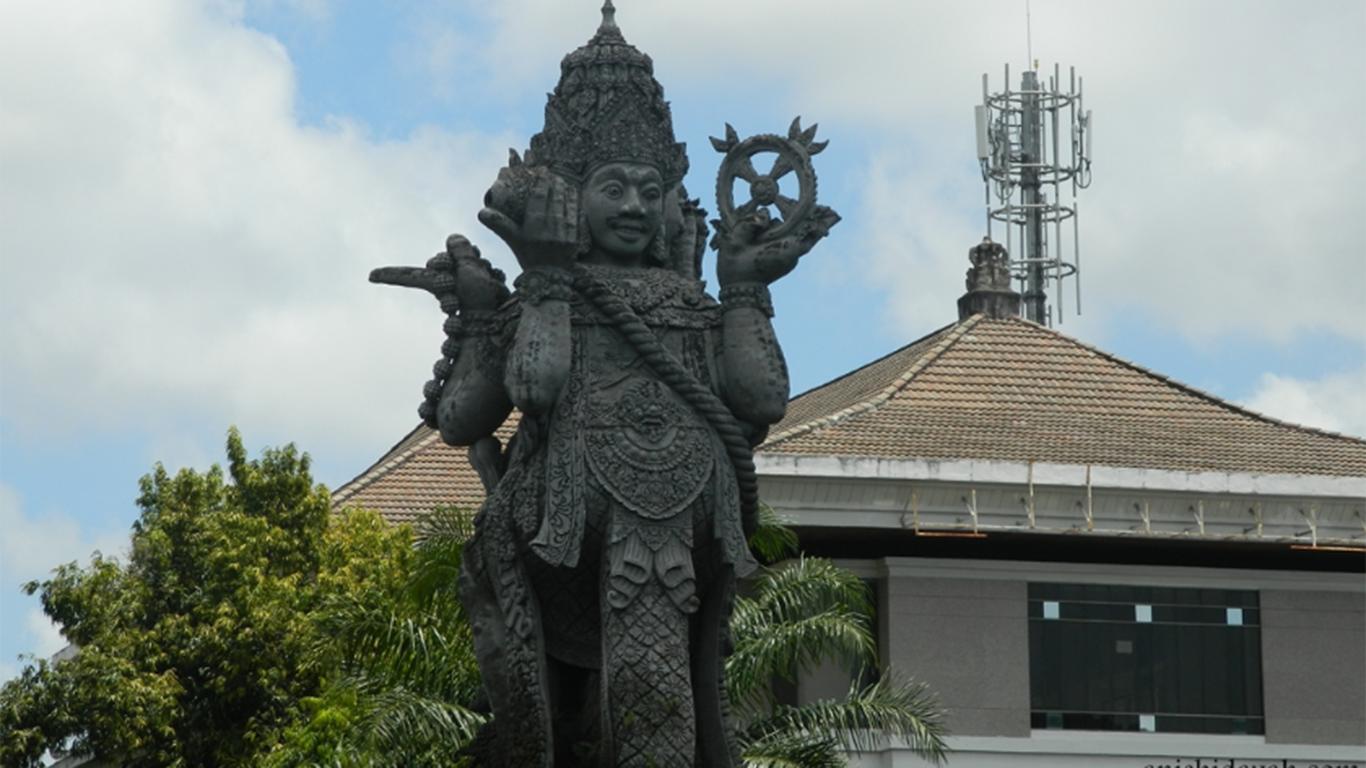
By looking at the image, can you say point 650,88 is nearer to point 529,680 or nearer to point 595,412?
point 595,412

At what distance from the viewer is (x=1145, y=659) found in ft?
96.6

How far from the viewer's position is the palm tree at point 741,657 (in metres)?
17.8

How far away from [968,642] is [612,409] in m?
18.4

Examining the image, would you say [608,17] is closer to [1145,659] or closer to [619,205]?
[619,205]

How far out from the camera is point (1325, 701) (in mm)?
30328

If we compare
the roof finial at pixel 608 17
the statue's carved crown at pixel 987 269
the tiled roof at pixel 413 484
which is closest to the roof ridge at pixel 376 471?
the tiled roof at pixel 413 484

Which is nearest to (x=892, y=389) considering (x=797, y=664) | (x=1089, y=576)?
(x=1089, y=576)

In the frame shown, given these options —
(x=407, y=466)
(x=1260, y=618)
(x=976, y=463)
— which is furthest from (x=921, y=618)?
(x=407, y=466)

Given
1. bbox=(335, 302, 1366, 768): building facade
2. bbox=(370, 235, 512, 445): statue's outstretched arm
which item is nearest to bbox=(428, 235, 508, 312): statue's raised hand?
bbox=(370, 235, 512, 445): statue's outstretched arm

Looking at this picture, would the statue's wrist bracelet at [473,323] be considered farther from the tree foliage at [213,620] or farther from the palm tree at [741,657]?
the tree foliage at [213,620]

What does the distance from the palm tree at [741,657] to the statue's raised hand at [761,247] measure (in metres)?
6.07

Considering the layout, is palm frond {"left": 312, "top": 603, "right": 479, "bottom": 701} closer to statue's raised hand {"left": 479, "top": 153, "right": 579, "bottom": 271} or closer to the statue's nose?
the statue's nose

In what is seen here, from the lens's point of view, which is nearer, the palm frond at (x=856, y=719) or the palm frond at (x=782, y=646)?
the palm frond at (x=782, y=646)

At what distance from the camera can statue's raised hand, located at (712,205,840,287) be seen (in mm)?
→ 11461
